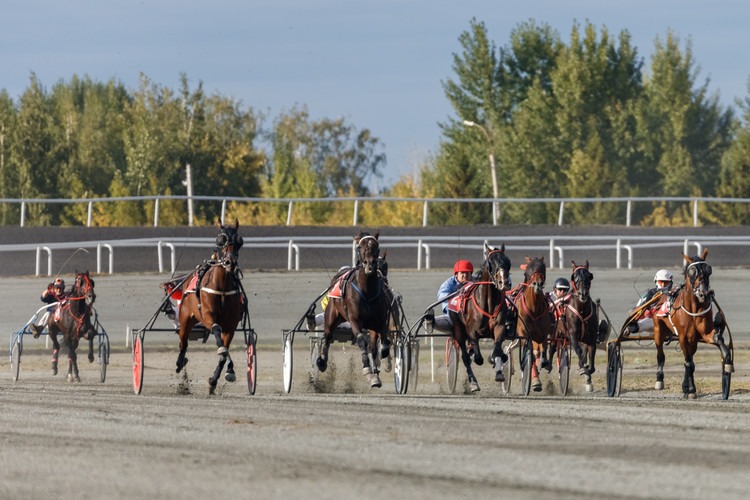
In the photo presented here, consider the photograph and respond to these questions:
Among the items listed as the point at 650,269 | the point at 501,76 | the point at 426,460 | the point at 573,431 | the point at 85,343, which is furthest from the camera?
the point at 501,76

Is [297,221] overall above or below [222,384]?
above

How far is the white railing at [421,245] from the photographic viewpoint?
33.3 meters

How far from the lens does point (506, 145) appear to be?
67.2 metres

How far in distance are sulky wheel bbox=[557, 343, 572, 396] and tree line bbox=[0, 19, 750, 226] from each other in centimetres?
3370

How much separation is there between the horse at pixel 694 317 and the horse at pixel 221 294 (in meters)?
4.59

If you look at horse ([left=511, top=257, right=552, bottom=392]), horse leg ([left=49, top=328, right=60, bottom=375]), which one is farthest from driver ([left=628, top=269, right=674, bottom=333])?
horse leg ([left=49, top=328, right=60, bottom=375])

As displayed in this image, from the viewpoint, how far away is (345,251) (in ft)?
119

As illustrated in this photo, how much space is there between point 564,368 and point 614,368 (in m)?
1.16

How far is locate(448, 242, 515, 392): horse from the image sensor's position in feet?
57.8

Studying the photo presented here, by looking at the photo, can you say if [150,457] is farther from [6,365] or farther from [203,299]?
[6,365]

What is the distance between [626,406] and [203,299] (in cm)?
487

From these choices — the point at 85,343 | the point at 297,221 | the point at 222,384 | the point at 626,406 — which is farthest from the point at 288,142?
the point at 626,406

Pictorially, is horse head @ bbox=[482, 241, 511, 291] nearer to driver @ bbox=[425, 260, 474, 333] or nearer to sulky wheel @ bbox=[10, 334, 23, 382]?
driver @ bbox=[425, 260, 474, 333]

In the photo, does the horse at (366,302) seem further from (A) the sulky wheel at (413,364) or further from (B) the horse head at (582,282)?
(B) the horse head at (582,282)
